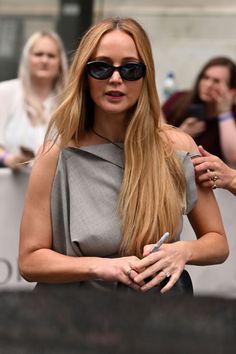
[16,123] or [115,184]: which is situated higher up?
[115,184]

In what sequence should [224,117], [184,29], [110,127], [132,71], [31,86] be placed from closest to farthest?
[132,71]
[110,127]
[31,86]
[224,117]
[184,29]

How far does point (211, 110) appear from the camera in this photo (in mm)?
6320

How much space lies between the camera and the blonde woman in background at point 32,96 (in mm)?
5977

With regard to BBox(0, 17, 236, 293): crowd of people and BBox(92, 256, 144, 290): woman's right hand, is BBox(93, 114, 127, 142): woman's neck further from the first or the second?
BBox(92, 256, 144, 290): woman's right hand

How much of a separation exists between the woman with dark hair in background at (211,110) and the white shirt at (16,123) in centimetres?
84

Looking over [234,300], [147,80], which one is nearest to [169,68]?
[147,80]

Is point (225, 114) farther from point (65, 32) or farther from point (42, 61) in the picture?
point (65, 32)

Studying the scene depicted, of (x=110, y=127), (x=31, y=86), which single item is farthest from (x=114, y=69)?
(x=31, y=86)

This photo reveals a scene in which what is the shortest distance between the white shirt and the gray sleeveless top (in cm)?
284

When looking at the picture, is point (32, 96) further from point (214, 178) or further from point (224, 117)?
point (214, 178)

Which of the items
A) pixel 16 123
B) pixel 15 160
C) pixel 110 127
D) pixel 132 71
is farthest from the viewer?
pixel 16 123

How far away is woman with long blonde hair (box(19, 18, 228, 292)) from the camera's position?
2996mm

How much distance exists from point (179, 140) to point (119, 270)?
1.82 feet

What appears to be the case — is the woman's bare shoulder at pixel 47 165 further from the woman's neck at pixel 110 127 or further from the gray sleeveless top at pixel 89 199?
the woman's neck at pixel 110 127
